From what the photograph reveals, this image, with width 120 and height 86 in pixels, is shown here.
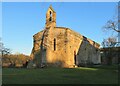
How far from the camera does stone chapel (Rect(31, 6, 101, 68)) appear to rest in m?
45.0

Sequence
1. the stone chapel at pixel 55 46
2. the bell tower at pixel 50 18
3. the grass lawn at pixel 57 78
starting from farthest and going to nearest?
the bell tower at pixel 50 18 → the stone chapel at pixel 55 46 → the grass lawn at pixel 57 78

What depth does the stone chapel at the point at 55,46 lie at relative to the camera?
4497 centimetres

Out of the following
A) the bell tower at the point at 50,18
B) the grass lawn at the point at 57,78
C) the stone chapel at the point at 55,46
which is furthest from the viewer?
the bell tower at the point at 50,18

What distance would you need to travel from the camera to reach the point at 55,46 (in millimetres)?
45750

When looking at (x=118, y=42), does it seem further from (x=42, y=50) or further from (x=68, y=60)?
(x=42, y=50)

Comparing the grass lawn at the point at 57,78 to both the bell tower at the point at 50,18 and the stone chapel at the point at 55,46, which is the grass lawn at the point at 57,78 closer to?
the stone chapel at the point at 55,46

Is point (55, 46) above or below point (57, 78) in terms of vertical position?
above

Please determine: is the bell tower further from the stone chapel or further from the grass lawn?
the grass lawn

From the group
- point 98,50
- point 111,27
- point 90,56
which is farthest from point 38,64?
point 98,50

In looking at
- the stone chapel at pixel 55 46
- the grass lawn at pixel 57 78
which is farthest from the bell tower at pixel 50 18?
the grass lawn at pixel 57 78

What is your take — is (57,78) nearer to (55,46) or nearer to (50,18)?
(55,46)

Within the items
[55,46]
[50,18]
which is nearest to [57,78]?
[55,46]

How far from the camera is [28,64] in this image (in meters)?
48.3

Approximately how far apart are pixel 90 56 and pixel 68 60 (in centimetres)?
1412
